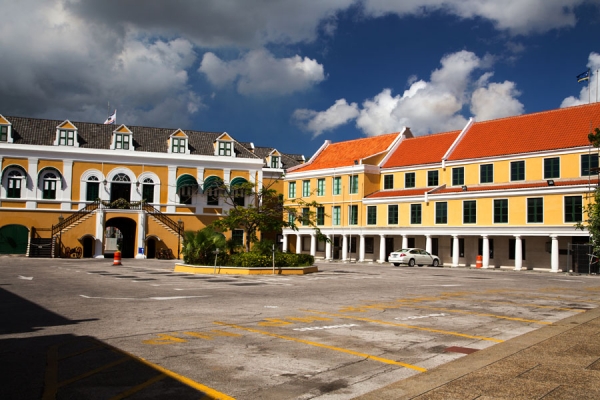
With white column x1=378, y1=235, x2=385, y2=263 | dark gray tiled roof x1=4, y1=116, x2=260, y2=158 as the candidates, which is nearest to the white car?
white column x1=378, y1=235, x2=385, y2=263

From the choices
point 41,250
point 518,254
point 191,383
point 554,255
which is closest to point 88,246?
point 41,250

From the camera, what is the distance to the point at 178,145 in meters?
56.7

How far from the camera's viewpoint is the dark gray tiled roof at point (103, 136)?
5256 centimetres

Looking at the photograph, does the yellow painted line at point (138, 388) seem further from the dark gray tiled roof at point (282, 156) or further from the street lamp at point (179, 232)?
the dark gray tiled roof at point (282, 156)

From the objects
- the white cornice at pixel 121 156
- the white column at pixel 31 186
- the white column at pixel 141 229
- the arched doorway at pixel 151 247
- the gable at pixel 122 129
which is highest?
the gable at pixel 122 129

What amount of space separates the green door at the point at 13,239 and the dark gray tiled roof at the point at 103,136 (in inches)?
307

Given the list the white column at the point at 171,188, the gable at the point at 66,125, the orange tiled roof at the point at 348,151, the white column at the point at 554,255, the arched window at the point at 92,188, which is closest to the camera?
the white column at the point at 554,255

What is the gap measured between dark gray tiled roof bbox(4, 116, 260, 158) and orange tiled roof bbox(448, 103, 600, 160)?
22352 mm

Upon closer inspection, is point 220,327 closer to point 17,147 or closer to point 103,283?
point 103,283

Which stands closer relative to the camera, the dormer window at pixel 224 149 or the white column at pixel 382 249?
the white column at pixel 382 249

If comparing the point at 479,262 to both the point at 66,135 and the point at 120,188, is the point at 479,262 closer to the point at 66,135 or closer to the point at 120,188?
the point at 120,188

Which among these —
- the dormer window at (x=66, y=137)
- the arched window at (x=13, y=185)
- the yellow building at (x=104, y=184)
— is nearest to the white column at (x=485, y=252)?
the yellow building at (x=104, y=184)

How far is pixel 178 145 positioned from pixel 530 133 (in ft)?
107

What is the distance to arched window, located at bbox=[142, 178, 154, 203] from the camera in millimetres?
54000
